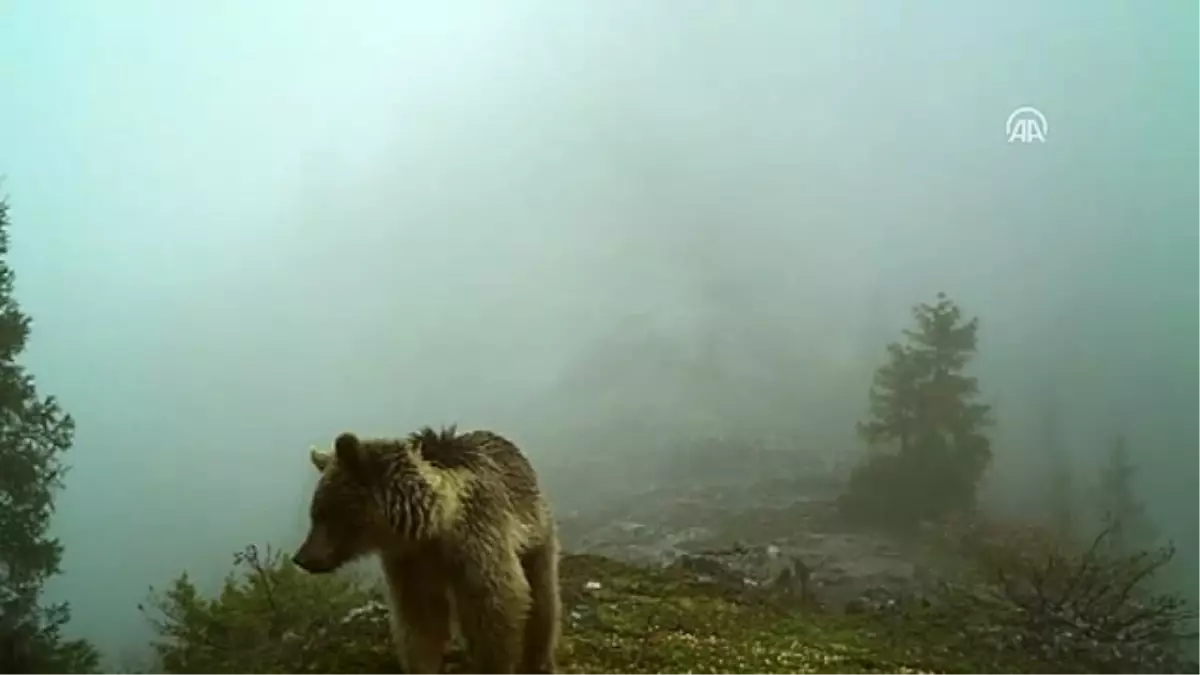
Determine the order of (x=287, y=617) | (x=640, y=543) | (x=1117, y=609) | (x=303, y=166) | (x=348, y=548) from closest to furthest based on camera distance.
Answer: (x=348, y=548), (x=287, y=617), (x=1117, y=609), (x=303, y=166), (x=640, y=543)

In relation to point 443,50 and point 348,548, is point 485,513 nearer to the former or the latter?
point 348,548

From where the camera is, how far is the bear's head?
2.21 metres

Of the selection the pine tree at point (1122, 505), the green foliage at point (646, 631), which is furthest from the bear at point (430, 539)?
the pine tree at point (1122, 505)

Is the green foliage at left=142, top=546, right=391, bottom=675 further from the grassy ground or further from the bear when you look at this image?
the bear

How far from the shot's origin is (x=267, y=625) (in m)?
2.75

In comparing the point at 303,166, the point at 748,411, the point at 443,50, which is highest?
the point at 443,50

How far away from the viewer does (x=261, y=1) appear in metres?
3.77

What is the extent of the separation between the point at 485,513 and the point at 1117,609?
99.2 inches

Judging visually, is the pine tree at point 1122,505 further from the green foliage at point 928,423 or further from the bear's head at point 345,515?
the bear's head at point 345,515

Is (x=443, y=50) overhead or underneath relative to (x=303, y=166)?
overhead

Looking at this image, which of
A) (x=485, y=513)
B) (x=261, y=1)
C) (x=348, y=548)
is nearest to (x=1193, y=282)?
(x=485, y=513)

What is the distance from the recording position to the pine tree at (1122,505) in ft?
12.7

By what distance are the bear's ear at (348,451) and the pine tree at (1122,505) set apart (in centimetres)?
311

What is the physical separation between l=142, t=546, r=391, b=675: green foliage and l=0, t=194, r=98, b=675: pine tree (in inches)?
10.1
